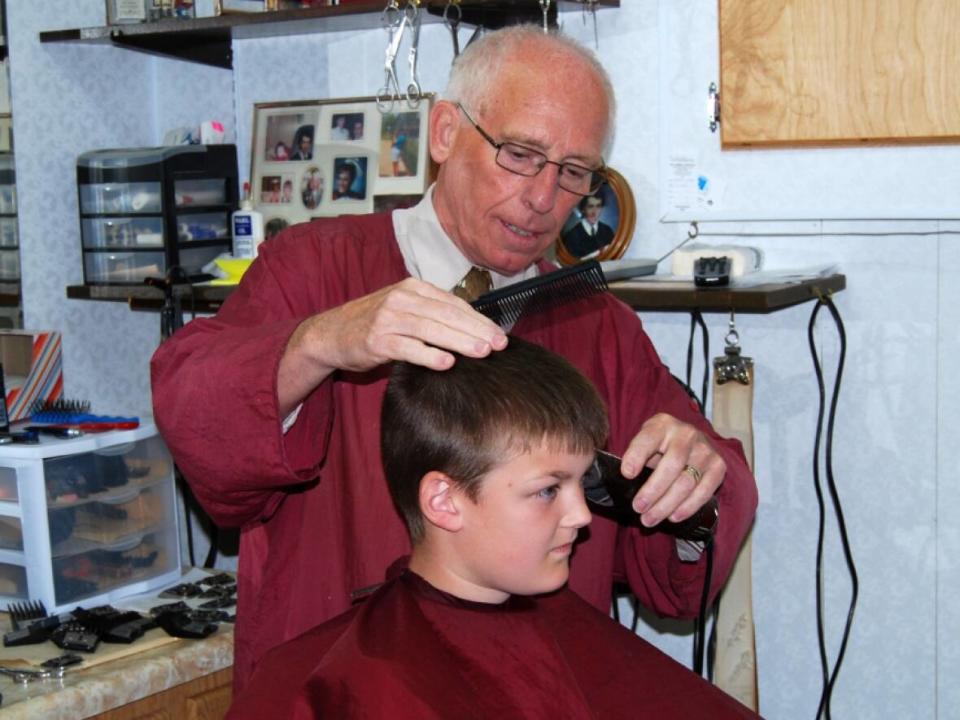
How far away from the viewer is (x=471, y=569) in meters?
1.57

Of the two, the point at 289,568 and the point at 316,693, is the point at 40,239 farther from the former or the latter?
the point at 316,693

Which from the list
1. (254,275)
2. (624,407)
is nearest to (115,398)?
(254,275)

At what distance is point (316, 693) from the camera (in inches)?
57.4

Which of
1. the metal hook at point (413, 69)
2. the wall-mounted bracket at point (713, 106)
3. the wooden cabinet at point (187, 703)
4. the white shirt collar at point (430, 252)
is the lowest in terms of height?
the wooden cabinet at point (187, 703)

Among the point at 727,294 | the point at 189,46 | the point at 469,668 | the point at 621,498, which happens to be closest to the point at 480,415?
the point at 621,498

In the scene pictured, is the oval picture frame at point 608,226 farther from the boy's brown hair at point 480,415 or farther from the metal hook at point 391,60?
the boy's brown hair at point 480,415

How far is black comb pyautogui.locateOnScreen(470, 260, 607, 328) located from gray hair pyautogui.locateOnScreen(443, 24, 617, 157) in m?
0.24

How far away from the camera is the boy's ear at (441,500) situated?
4.99ft

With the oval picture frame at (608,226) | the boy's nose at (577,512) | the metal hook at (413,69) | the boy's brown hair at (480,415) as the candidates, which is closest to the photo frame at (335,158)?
the metal hook at (413,69)

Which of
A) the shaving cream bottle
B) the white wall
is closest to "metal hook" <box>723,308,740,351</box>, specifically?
the white wall

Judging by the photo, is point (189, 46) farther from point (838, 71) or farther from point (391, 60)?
point (838, 71)

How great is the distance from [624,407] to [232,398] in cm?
64

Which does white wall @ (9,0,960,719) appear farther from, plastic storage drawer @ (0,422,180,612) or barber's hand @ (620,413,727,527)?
plastic storage drawer @ (0,422,180,612)

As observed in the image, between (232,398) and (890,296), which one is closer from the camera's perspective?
(232,398)
